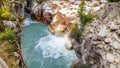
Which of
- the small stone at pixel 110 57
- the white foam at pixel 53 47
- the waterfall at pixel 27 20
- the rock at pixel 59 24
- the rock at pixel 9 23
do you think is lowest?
the waterfall at pixel 27 20

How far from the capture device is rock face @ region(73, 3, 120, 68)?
1418 centimetres

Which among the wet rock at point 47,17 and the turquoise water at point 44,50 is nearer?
the turquoise water at point 44,50

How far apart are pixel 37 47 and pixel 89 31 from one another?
1111cm

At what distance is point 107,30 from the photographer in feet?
52.6

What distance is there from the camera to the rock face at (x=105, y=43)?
14.2 meters

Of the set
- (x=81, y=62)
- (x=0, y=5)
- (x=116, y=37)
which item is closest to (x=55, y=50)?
(x=81, y=62)

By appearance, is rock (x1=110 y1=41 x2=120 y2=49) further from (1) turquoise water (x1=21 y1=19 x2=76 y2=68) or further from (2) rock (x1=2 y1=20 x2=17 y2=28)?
(1) turquoise water (x1=21 y1=19 x2=76 y2=68)

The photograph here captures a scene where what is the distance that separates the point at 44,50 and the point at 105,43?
1319 cm

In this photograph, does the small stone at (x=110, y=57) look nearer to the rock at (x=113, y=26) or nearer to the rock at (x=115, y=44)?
the rock at (x=115, y=44)

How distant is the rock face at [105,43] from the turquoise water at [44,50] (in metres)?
Answer: 4.56

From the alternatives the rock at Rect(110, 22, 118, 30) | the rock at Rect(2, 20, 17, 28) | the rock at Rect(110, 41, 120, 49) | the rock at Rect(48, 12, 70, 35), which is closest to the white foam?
the rock at Rect(48, 12, 70, 35)

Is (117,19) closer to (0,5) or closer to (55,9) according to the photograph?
(0,5)

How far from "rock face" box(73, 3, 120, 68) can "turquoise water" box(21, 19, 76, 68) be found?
4563 millimetres

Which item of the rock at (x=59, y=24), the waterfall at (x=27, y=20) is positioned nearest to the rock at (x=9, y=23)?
the rock at (x=59, y=24)
